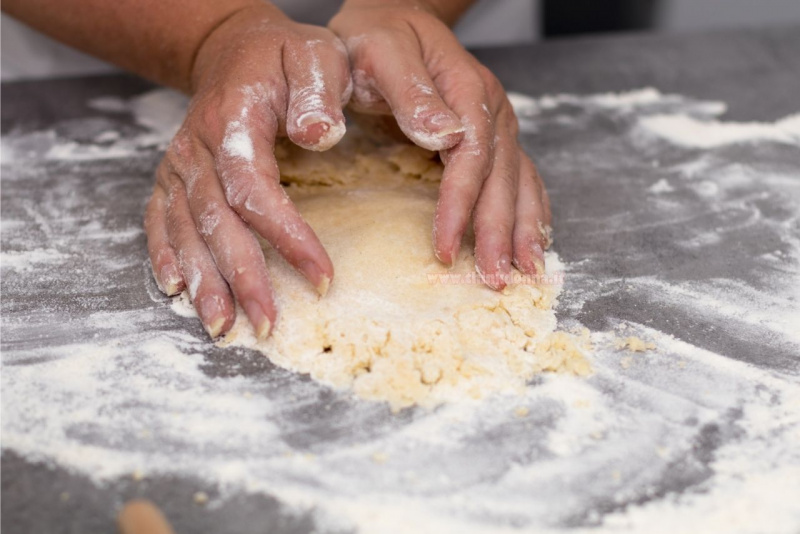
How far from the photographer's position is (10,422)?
0.91m

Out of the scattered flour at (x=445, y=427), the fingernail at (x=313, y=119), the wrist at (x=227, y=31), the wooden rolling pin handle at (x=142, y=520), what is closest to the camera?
the wooden rolling pin handle at (x=142, y=520)

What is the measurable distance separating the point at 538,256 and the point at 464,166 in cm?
19

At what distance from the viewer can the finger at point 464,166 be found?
1.12 m


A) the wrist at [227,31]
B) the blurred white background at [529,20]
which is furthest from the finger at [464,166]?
the blurred white background at [529,20]

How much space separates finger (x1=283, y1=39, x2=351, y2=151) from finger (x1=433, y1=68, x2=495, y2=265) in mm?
187

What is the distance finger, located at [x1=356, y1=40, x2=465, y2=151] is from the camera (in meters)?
1.17

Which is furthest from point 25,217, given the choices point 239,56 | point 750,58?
point 750,58

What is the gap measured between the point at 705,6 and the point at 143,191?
106 inches

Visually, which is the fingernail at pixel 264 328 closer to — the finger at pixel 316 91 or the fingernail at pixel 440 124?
the finger at pixel 316 91

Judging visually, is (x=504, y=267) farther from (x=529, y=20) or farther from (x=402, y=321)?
(x=529, y=20)

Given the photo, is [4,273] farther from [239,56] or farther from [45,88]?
[45,88]

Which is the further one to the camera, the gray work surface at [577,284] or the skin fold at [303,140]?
the skin fold at [303,140]

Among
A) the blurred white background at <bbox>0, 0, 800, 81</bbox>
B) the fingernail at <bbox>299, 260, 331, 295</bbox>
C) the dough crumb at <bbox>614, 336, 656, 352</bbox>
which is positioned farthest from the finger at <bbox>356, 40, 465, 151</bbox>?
the blurred white background at <bbox>0, 0, 800, 81</bbox>

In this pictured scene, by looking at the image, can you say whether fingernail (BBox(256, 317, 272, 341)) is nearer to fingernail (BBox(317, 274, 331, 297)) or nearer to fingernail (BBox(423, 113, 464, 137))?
fingernail (BBox(317, 274, 331, 297))
